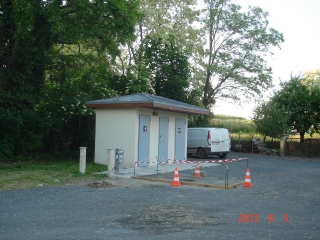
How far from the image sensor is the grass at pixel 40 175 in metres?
12.6

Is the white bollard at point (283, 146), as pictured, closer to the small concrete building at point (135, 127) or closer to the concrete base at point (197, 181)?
the small concrete building at point (135, 127)

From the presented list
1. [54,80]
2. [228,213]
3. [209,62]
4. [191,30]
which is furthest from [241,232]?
[209,62]

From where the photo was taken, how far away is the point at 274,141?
33531 mm

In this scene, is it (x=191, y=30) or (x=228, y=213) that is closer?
(x=228, y=213)

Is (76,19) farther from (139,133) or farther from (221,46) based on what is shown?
(221,46)

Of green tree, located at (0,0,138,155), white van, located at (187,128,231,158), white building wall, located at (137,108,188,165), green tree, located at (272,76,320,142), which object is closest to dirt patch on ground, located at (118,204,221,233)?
white building wall, located at (137,108,188,165)

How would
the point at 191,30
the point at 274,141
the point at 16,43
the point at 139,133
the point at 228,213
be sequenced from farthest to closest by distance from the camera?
the point at 274,141 → the point at 191,30 → the point at 16,43 → the point at 139,133 → the point at 228,213

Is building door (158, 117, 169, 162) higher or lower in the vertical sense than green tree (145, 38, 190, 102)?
lower

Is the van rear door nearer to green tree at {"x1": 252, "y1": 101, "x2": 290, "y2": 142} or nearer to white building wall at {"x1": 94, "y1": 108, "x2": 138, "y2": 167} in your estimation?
green tree at {"x1": 252, "y1": 101, "x2": 290, "y2": 142}

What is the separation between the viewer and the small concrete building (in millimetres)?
17562

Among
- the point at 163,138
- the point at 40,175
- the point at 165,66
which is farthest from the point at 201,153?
the point at 40,175

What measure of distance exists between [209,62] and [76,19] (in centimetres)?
2128

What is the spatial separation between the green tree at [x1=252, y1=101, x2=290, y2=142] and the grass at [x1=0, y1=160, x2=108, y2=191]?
58.8ft

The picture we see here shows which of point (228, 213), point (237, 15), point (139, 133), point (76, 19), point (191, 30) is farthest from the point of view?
point (237, 15)
